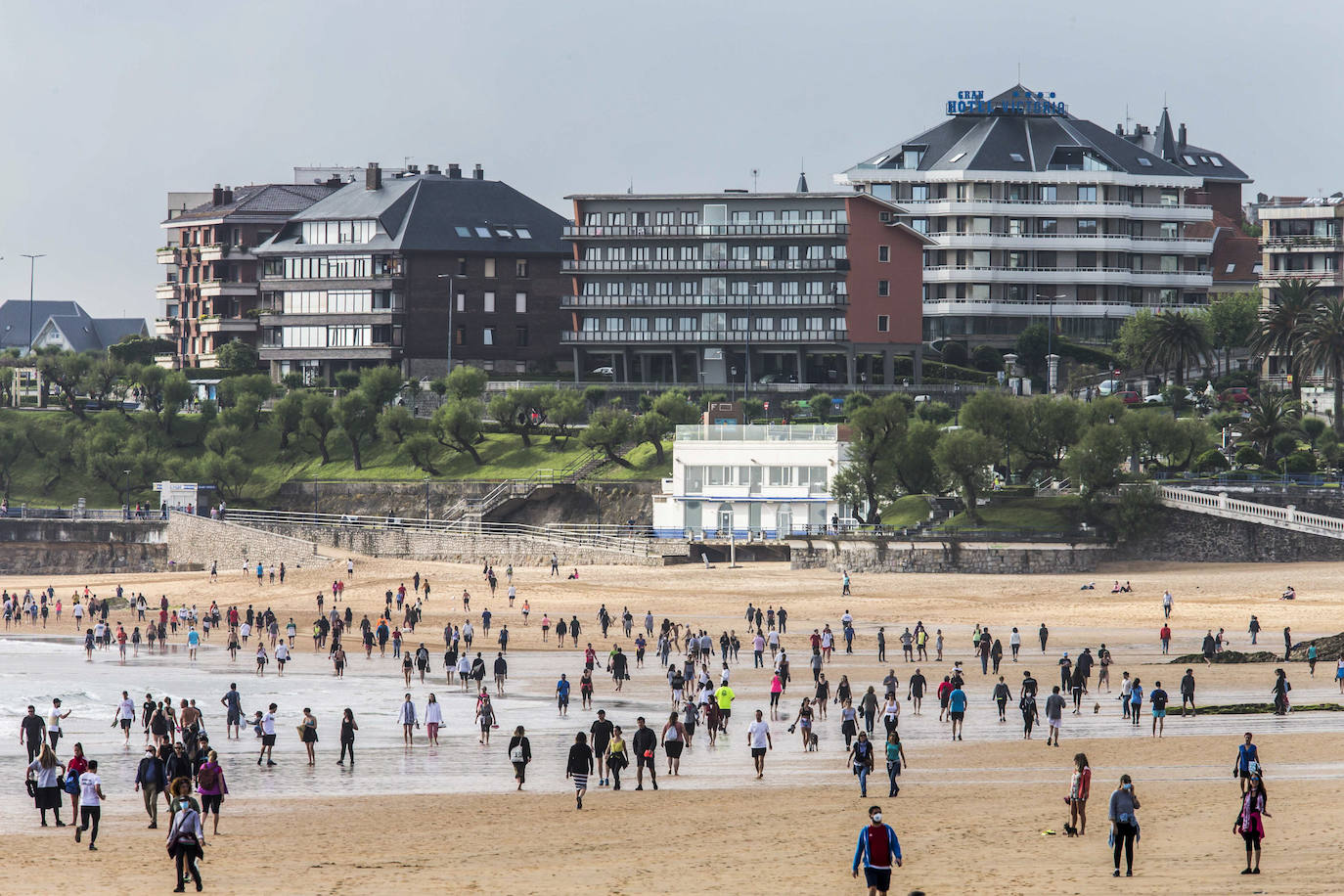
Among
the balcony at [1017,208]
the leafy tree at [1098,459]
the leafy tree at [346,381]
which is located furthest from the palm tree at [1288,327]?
the leafy tree at [346,381]

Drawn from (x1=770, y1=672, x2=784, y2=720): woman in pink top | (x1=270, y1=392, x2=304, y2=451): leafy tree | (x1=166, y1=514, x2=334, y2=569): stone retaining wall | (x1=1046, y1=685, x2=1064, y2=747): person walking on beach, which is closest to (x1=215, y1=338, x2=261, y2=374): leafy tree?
(x1=270, y1=392, x2=304, y2=451): leafy tree

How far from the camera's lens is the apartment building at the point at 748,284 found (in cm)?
11219

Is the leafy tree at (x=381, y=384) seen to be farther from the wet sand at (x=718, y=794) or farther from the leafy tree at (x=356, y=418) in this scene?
the wet sand at (x=718, y=794)

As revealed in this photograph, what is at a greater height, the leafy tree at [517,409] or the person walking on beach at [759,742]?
the leafy tree at [517,409]

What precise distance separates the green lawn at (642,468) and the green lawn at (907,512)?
54.9 feet

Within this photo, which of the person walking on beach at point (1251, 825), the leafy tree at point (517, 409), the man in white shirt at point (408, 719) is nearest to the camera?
the person walking on beach at point (1251, 825)

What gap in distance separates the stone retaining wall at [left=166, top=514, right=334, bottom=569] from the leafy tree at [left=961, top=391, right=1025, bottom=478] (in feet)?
103

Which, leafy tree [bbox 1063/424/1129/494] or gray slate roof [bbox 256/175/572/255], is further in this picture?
gray slate roof [bbox 256/175/572/255]

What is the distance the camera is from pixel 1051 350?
115m

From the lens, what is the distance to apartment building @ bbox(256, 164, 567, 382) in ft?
398

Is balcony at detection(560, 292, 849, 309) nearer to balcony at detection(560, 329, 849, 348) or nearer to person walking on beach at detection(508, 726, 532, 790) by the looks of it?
balcony at detection(560, 329, 849, 348)

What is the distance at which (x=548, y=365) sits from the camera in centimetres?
12225

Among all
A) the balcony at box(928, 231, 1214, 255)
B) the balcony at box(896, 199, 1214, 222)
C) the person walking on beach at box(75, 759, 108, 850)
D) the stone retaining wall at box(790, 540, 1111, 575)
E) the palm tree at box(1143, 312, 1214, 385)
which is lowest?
the person walking on beach at box(75, 759, 108, 850)

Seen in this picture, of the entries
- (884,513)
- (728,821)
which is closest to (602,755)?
(728,821)
